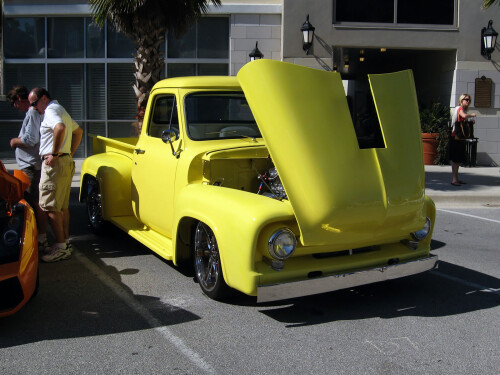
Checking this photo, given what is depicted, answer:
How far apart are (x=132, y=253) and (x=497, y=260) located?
13.3ft

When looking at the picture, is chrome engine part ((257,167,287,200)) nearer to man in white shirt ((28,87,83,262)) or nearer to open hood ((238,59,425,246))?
open hood ((238,59,425,246))

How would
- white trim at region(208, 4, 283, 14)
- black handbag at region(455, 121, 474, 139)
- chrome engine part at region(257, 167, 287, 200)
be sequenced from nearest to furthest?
chrome engine part at region(257, 167, 287, 200) < black handbag at region(455, 121, 474, 139) < white trim at region(208, 4, 283, 14)

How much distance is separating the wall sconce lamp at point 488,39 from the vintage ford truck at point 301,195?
1151cm

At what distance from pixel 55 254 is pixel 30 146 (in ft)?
4.41

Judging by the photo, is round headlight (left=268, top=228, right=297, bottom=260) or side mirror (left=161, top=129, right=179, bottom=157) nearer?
round headlight (left=268, top=228, right=297, bottom=260)

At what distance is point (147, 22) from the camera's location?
10625mm

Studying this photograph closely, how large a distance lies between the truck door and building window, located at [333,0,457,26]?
10.1 meters

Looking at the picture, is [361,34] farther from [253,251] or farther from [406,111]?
[253,251]

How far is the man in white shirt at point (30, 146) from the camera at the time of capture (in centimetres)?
641

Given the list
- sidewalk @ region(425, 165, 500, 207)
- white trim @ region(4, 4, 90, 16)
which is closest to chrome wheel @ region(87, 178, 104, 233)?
sidewalk @ region(425, 165, 500, 207)

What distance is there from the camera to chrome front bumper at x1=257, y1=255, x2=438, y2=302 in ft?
13.2

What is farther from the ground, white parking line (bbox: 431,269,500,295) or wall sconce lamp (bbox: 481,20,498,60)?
wall sconce lamp (bbox: 481,20,498,60)

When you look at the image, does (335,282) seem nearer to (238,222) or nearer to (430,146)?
(238,222)

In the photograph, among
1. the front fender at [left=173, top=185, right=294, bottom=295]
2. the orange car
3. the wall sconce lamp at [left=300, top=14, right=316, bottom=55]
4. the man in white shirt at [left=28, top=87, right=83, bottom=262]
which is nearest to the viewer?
the orange car
